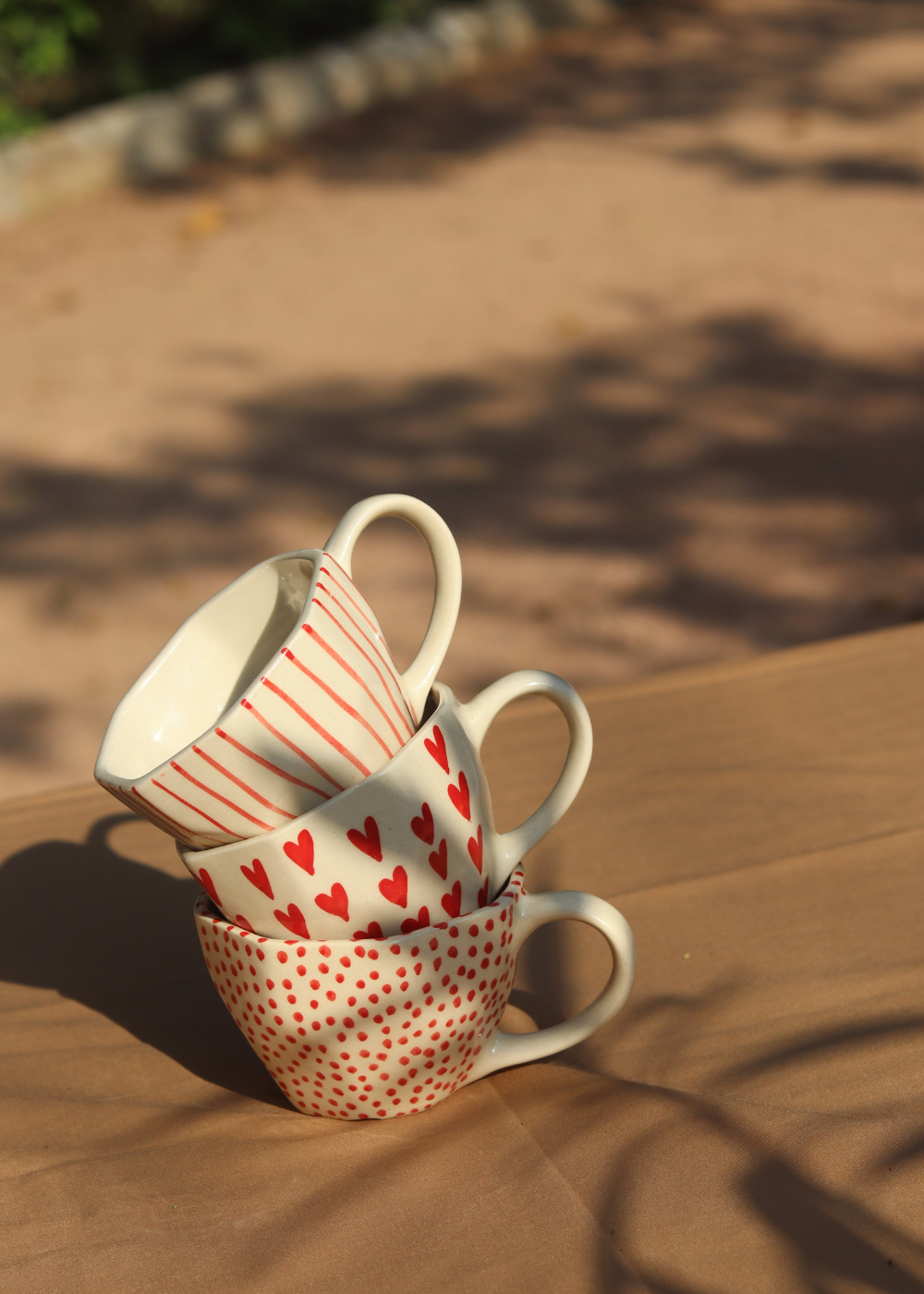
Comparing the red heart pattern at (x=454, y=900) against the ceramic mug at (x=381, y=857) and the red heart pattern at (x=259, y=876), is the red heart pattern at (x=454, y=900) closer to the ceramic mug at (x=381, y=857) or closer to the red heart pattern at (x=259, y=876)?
the ceramic mug at (x=381, y=857)

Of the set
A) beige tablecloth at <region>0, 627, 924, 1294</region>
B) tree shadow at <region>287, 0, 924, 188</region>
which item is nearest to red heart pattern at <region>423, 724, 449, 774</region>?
beige tablecloth at <region>0, 627, 924, 1294</region>

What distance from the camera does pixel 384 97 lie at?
27.8 feet

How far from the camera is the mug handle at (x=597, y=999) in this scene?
1.28m

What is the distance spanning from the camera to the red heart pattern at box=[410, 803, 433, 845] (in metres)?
1.18

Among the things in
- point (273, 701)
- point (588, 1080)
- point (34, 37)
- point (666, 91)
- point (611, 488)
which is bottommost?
point (611, 488)

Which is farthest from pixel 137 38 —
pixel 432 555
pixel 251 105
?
pixel 432 555

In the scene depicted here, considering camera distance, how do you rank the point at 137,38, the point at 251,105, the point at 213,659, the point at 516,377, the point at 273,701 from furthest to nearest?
the point at 137,38 < the point at 251,105 < the point at 516,377 < the point at 213,659 < the point at 273,701

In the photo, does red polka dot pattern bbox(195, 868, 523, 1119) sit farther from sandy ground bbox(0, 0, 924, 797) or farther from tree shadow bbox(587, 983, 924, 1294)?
sandy ground bbox(0, 0, 924, 797)

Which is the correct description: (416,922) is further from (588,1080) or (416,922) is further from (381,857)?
(588,1080)

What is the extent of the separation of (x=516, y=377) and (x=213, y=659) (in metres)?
4.35

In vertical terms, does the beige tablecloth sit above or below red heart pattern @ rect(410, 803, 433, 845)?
below

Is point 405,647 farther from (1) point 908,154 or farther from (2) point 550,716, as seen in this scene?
(1) point 908,154

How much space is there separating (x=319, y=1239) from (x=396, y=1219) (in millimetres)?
72

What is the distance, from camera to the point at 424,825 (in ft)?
3.89
